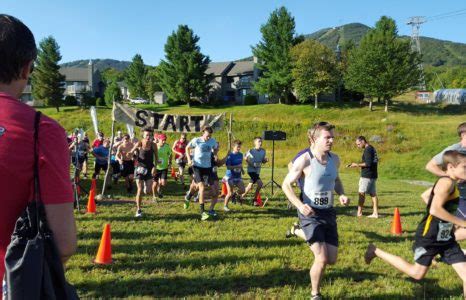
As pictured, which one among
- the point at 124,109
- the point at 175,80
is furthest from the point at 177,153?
the point at 175,80

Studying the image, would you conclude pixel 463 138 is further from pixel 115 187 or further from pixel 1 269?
pixel 115 187

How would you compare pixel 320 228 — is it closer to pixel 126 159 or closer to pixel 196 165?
pixel 196 165

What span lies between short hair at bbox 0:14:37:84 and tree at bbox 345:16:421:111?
165ft

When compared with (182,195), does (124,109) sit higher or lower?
higher

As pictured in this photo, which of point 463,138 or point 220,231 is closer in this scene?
point 463,138

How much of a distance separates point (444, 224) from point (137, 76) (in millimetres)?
79042

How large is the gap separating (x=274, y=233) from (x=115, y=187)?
8.16 metres

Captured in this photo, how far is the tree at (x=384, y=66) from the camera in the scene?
4838 cm

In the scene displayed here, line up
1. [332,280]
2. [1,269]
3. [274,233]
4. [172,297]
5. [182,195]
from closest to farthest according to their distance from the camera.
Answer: [1,269], [172,297], [332,280], [274,233], [182,195]

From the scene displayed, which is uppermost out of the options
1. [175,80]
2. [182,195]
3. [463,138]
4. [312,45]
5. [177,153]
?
[312,45]

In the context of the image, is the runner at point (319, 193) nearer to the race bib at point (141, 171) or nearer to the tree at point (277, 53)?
the race bib at point (141, 171)

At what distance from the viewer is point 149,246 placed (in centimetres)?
713

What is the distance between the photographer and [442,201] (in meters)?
4.46

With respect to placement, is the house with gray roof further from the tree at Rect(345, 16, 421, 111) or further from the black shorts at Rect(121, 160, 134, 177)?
the black shorts at Rect(121, 160, 134, 177)
